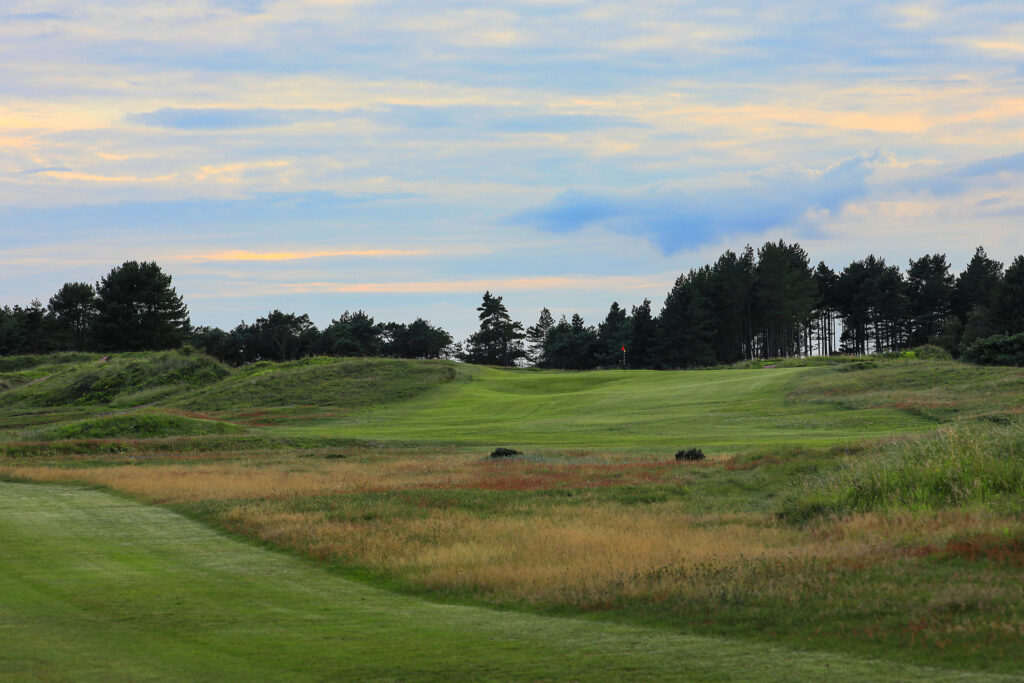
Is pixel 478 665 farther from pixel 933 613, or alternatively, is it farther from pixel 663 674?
pixel 933 613

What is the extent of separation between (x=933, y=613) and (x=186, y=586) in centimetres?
1143

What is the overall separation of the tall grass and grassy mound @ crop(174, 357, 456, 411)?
195 ft

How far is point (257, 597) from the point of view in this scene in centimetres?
1481

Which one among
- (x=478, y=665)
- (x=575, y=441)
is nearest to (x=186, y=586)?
(x=478, y=665)

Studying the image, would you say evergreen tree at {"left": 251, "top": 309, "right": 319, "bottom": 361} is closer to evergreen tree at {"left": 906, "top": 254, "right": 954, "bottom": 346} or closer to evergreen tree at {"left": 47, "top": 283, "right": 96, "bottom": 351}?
evergreen tree at {"left": 47, "top": 283, "right": 96, "bottom": 351}

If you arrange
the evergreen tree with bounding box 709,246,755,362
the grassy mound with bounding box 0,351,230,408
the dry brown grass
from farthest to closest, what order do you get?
the evergreen tree with bounding box 709,246,755,362, the grassy mound with bounding box 0,351,230,408, the dry brown grass

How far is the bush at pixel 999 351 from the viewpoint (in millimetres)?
80062

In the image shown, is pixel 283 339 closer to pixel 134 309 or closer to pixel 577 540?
pixel 134 309

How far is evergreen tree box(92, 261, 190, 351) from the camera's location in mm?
127438

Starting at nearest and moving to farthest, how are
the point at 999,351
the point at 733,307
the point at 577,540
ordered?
1. the point at 577,540
2. the point at 999,351
3. the point at 733,307

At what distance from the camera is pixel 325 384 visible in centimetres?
8744

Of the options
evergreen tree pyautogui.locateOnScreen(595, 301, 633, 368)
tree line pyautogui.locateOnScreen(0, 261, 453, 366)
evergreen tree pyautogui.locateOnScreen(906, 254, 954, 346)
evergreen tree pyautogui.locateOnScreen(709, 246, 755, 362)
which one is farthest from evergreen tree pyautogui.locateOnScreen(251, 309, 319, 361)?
evergreen tree pyautogui.locateOnScreen(906, 254, 954, 346)

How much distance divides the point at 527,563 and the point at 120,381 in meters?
84.4

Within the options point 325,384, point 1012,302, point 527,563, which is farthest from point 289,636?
point 1012,302
